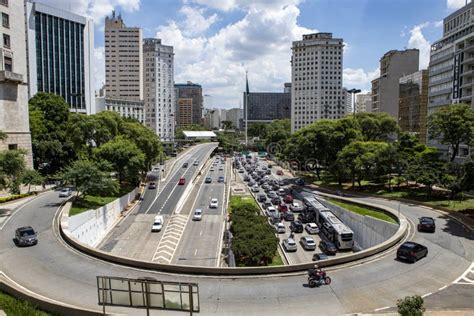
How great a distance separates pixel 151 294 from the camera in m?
15.7

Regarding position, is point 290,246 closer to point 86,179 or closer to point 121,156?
point 86,179

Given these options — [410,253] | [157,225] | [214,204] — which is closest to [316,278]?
[410,253]

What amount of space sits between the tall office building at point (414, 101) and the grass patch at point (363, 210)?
49.0 meters

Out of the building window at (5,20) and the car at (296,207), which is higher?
the building window at (5,20)

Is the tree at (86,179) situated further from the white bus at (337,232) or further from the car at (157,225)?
the white bus at (337,232)

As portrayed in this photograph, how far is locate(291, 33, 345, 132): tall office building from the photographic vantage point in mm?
182750

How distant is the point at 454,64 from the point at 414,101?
1258 inches

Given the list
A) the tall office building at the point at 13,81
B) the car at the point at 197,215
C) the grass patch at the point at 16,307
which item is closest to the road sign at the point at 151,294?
the grass patch at the point at 16,307

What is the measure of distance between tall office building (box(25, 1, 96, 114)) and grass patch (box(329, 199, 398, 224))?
299 feet

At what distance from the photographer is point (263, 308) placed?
1886 centimetres

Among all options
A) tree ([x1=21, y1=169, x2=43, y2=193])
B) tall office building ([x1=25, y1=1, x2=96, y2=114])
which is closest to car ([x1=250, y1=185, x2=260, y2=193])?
tree ([x1=21, y1=169, x2=43, y2=193])

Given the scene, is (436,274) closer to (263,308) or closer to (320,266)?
(320,266)

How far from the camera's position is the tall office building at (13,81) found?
1989 inches

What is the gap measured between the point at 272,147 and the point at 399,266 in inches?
4842
